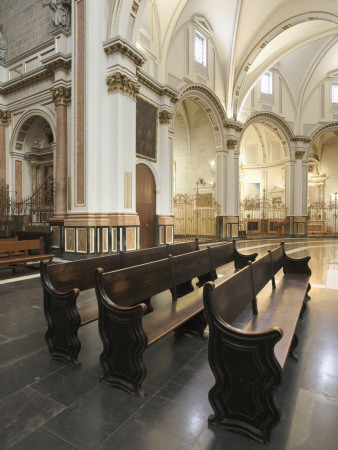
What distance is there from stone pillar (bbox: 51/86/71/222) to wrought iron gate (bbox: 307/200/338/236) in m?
19.3

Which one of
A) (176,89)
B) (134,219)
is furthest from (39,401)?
(176,89)

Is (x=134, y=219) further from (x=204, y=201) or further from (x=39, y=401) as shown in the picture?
(x=204, y=201)

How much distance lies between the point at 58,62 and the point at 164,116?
15.0 feet

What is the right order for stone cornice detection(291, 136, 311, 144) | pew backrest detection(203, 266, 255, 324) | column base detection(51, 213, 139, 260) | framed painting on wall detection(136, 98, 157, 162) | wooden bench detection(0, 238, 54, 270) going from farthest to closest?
stone cornice detection(291, 136, 311, 144)
framed painting on wall detection(136, 98, 157, 162)
column base detection(51, 213, 139, 260)
wooden bench detection(0, 238, 54, 270)
pew backrest detection(203, 266, 255, 324)

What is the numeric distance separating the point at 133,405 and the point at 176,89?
43.8 feet

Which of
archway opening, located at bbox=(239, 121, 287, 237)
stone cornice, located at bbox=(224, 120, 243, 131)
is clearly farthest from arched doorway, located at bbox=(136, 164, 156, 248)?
archway opening, located at bbox=(239, 121, 287, 237)

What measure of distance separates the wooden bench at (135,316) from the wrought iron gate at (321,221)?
72.9 feet

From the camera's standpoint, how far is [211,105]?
1666cm

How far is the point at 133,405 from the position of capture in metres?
2.25

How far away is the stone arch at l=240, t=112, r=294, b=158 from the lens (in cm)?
Result: 2048

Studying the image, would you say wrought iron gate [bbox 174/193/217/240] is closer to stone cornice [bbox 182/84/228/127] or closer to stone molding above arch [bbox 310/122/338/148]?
stone cornice [bbox 182/84/228/127]

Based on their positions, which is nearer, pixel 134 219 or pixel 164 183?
pixel 134 219

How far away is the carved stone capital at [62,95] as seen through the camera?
11117 mm

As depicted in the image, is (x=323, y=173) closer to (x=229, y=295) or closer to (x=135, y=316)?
(x=229, y=295)
